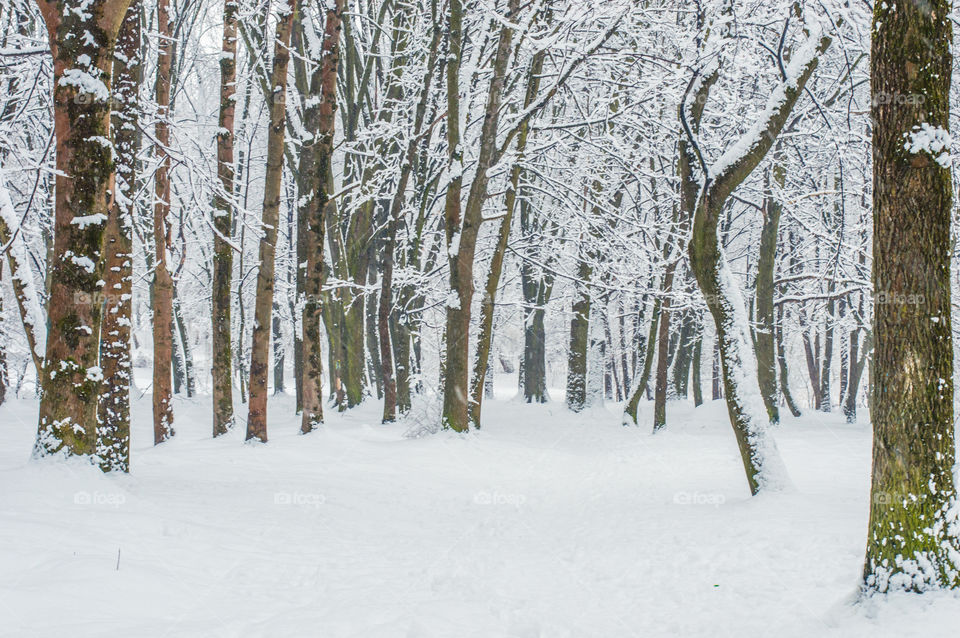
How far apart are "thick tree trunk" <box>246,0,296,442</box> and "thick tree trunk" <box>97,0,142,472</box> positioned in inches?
Result: 117

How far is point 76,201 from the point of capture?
225 inches

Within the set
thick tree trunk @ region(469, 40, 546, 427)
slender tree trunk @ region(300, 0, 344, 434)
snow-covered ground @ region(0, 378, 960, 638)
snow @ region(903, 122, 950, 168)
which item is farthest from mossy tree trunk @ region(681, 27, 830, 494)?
slender tree trunk @ region(300, 0, 344, 434)

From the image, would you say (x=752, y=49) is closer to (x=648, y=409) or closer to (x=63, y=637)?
(x=63, y=637)

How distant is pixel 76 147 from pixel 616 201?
14.0m

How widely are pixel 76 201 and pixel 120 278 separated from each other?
178 cm

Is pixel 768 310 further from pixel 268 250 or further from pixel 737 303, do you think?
pixel 268 250

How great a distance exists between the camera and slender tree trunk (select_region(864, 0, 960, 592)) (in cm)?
370

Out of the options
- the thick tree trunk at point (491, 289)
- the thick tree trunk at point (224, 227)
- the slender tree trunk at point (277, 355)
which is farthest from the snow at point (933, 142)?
the slender tree trunk at point (277, 355)

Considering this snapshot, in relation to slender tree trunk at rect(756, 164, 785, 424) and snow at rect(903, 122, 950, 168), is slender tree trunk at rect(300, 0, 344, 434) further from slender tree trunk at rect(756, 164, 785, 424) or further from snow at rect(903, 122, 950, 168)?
slender tree trunk at rect(756, 164, 785, 424)

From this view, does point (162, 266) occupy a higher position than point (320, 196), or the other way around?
point (320, 196)

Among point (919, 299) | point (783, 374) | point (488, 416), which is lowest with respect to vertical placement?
point (488, 416)

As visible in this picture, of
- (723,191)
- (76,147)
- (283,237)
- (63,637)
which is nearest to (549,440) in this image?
(723,191)

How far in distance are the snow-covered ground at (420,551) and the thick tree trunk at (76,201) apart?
0.71m

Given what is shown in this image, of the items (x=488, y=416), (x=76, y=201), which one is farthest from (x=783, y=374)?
(x=76, y=201)
